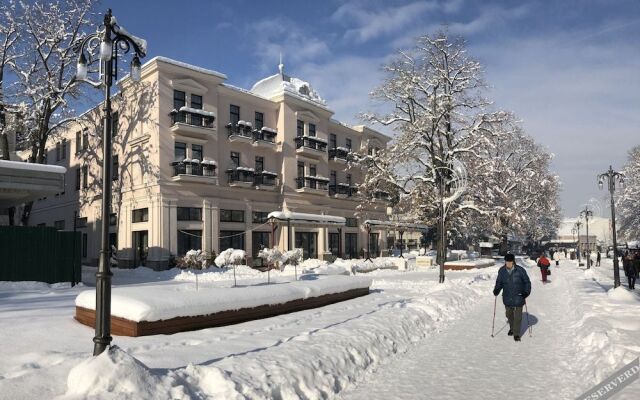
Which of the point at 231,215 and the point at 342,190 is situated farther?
the point at 342,190

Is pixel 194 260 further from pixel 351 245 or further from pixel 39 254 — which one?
pixel 351 245

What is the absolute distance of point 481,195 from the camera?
116 ft

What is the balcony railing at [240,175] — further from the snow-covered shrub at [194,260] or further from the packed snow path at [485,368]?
the packed snow path at [485,368]

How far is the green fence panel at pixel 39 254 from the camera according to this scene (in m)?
16.7

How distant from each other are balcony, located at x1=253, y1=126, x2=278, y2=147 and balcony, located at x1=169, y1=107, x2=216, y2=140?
4020 millimetres

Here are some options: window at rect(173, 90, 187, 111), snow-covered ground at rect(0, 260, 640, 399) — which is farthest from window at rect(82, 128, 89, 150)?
snow-covered ground at rect(0, 260, 640, 399)

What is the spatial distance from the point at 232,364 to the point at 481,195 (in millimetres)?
31998

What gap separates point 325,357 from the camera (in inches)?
285

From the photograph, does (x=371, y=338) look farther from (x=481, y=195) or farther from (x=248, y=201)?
(x=481, y=195)

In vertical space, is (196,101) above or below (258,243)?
above

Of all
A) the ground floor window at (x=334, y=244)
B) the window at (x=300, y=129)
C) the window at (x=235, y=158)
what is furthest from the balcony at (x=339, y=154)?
the window at (x=235, y=158)

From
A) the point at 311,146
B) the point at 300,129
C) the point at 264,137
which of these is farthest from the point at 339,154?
the point at 264,137

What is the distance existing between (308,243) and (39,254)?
24.4m

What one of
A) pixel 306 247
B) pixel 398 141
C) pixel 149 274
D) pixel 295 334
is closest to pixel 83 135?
pixel 149 274
